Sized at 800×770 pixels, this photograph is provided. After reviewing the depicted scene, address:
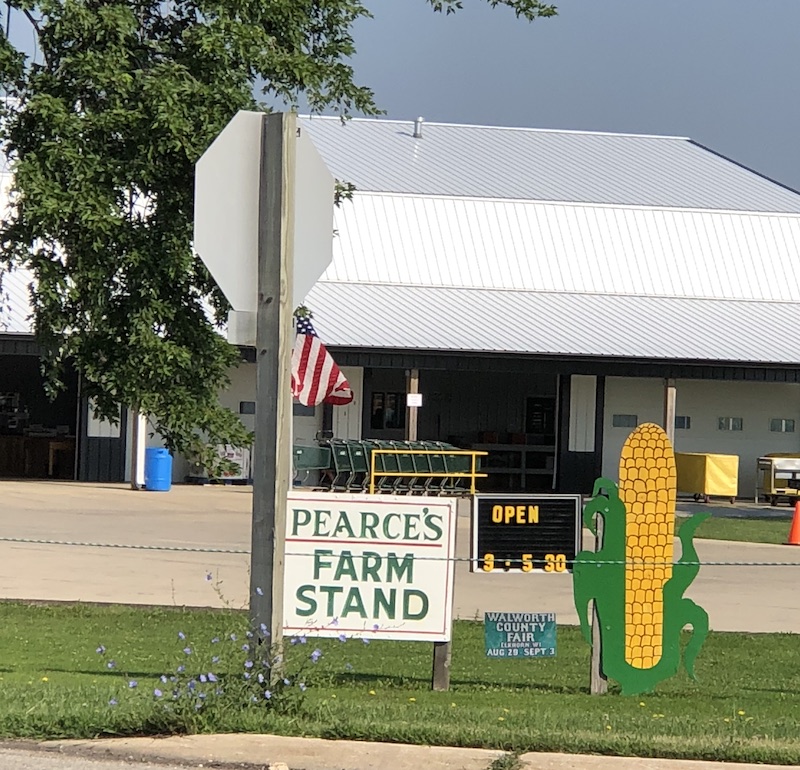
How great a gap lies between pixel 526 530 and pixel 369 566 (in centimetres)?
138

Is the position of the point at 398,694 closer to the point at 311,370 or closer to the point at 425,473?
the point at 311,370

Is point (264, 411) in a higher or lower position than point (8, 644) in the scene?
higher

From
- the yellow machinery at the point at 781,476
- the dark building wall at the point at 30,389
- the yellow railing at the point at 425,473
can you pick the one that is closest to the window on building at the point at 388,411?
the yellow railing at the point at 425,473

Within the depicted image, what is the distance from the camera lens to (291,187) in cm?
702

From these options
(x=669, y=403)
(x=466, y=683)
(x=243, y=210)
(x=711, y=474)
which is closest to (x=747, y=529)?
(x=669, y=403)

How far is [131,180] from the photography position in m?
9.10

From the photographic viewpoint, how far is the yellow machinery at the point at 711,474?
3153 cm

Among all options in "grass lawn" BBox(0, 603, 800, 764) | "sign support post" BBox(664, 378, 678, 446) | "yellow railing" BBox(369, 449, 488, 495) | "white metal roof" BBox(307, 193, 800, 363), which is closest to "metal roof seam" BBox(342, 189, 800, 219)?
"white metal roof" BBox(307, 193, 800, 363)

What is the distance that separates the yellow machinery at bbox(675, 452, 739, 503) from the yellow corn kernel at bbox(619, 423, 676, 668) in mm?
23055

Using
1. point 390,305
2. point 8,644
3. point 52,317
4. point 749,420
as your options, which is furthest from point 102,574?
point 749,420

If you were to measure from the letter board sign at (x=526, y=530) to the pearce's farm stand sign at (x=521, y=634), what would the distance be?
1.05 feet

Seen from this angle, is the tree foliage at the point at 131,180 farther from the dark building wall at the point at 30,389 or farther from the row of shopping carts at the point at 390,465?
the dark building wall at the point at 30,389

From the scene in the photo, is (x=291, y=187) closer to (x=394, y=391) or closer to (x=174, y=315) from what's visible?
(x=174, y=315)

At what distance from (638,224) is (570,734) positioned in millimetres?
31103
